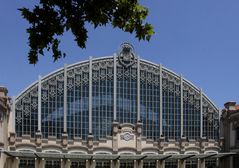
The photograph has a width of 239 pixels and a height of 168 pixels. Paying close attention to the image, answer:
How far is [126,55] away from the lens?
53094 mm

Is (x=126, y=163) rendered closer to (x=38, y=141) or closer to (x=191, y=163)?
(x=191, y=163)

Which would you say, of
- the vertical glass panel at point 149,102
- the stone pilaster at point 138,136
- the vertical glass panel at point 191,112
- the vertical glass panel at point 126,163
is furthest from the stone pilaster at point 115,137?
the vertical glass panel at point 191,112

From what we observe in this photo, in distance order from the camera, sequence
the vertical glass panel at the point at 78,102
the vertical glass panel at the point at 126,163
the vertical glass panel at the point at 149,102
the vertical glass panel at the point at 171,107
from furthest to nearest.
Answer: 1. the vertical glass panel at the point at 171,107
2. the vertical glass panel at the point at 149,102
3. the vertical glass panel at the point at 126,163
4. the vertical glass panel at the point at 78,102

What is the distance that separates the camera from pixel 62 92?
5003 cm

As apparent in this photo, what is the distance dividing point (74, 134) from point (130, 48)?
11914 mm

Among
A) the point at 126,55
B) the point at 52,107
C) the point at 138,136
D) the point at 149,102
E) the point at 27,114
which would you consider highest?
the point at 126,55

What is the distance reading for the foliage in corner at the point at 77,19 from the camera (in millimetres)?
8438

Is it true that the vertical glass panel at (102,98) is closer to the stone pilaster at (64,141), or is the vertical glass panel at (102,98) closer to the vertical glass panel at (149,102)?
the stone pilaster at (64,141)

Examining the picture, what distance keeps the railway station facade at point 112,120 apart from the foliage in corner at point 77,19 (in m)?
37.9

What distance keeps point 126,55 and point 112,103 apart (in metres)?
5.88

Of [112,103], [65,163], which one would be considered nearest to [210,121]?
[112,103]

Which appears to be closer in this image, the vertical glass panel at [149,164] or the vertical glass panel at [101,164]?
the vertical glass panel at [101,164]

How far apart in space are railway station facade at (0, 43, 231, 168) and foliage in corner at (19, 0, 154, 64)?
37.9 m

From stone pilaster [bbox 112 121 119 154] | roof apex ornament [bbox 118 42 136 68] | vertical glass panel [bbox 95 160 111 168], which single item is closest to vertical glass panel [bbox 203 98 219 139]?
roof apex ornament [bbox 118 42 136 68]
